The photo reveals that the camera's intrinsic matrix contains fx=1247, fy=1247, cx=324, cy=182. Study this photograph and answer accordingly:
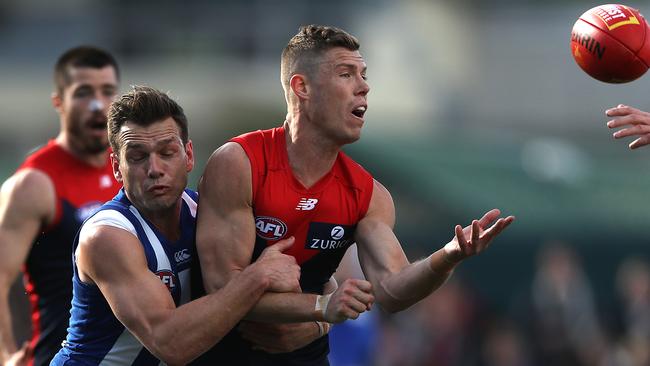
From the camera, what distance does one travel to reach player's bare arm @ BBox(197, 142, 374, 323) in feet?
21.4

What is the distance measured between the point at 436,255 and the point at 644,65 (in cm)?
180

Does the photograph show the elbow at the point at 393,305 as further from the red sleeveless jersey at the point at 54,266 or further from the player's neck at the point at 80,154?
the player's neck at the point at 80,154

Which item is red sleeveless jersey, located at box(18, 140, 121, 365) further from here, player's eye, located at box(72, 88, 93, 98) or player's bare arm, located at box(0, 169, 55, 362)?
player's eye, located at box(72, 88, 93, 98)

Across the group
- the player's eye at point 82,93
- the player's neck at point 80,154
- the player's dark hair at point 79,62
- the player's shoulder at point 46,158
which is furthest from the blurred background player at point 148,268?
the player's dark hair at point 79,62

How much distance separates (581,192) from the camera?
65.0 feet

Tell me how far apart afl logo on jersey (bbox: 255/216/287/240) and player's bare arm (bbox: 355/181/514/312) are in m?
0.49

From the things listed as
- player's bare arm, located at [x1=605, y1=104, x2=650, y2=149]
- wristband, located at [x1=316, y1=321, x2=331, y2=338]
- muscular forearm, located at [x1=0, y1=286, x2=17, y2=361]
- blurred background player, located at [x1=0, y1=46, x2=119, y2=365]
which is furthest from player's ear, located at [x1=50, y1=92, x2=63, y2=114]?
player's bare arm, located at [x1=605, y1=104, x2=650, y2=149]

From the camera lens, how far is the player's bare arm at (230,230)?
6.53 m

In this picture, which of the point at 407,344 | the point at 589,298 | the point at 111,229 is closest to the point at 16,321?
the point at 111,229

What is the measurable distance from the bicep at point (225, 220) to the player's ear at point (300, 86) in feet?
1.67

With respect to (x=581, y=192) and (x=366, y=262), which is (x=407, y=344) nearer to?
(x=581, y=192)

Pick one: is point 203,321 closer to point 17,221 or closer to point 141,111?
point 141,111

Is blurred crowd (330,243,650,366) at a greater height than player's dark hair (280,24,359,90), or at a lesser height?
lesser

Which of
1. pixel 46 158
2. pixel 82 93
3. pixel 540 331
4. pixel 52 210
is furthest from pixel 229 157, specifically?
pixel 540 331
